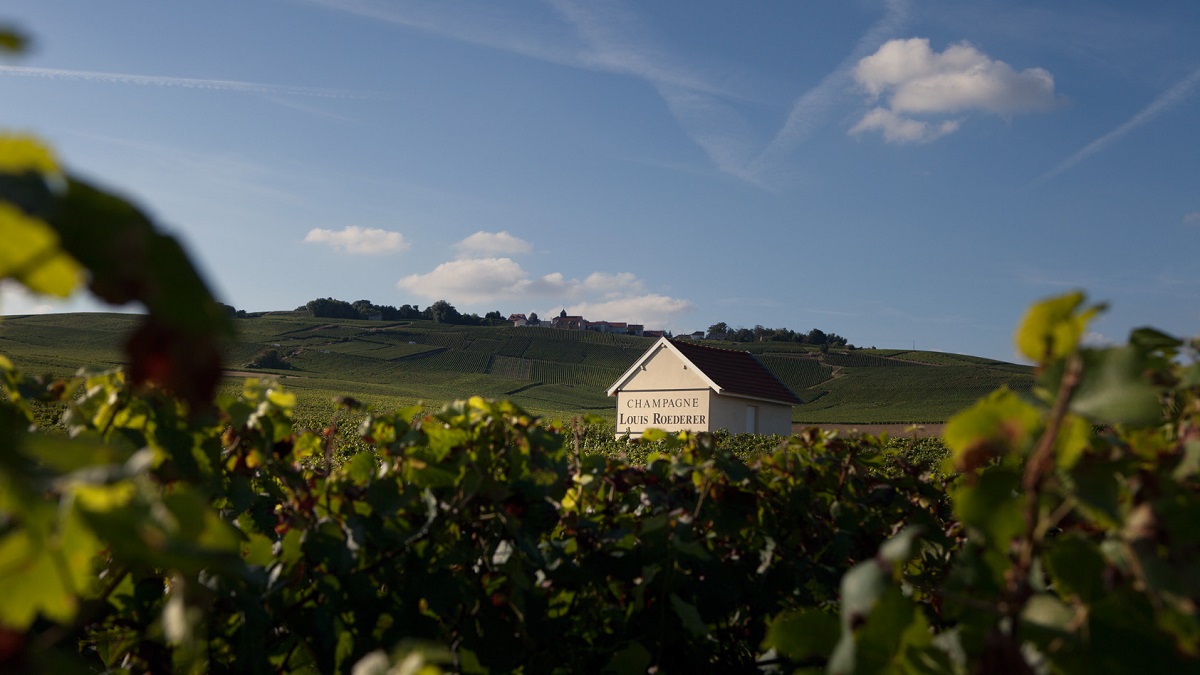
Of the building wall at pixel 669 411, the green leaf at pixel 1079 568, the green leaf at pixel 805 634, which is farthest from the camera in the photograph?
the building wall at pixel 669 411

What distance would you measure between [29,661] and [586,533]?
1389mm

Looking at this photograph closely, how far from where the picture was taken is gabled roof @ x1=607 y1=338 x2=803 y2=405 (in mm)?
33500

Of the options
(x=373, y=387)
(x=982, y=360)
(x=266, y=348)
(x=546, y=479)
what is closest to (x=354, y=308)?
(x=266, y=348)

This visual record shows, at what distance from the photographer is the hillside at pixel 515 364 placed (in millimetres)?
66438

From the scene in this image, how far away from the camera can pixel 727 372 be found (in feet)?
113

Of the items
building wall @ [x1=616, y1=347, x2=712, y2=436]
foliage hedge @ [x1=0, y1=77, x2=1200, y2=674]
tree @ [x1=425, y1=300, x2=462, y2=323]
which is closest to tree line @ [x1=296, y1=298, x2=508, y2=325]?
tree @ [x1=425, y1=300, x2=462, y2=323]

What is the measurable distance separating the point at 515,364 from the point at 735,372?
5335 centimetres

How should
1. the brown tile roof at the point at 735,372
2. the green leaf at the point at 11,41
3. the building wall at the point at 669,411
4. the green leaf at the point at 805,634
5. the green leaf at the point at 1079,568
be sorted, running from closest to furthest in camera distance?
the green leaf at the point at 11,41 → the green leaf at the point at 1079,568 → the green leaf at the point at 805,634 → the building wall at the point at 669,411 → the brown tile roof at the point at 735,372

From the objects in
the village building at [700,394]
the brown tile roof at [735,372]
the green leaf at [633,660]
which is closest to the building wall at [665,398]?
the village building at [700,394]

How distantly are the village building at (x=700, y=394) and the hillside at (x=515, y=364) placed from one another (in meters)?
23.3

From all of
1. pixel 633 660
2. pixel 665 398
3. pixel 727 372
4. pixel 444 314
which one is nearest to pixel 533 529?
pixel 633 660

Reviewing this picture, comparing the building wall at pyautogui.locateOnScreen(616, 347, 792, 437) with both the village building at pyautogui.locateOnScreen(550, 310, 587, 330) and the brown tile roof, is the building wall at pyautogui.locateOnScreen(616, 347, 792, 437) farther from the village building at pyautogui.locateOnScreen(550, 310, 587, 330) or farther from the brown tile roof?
the village building at pyautogui.locateOnScreen(550, 310, 587, 330)

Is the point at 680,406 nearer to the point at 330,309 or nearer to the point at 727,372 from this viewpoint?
the point at 727,372

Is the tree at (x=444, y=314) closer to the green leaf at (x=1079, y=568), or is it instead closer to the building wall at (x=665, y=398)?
the building wall at (x=665, y=398)
